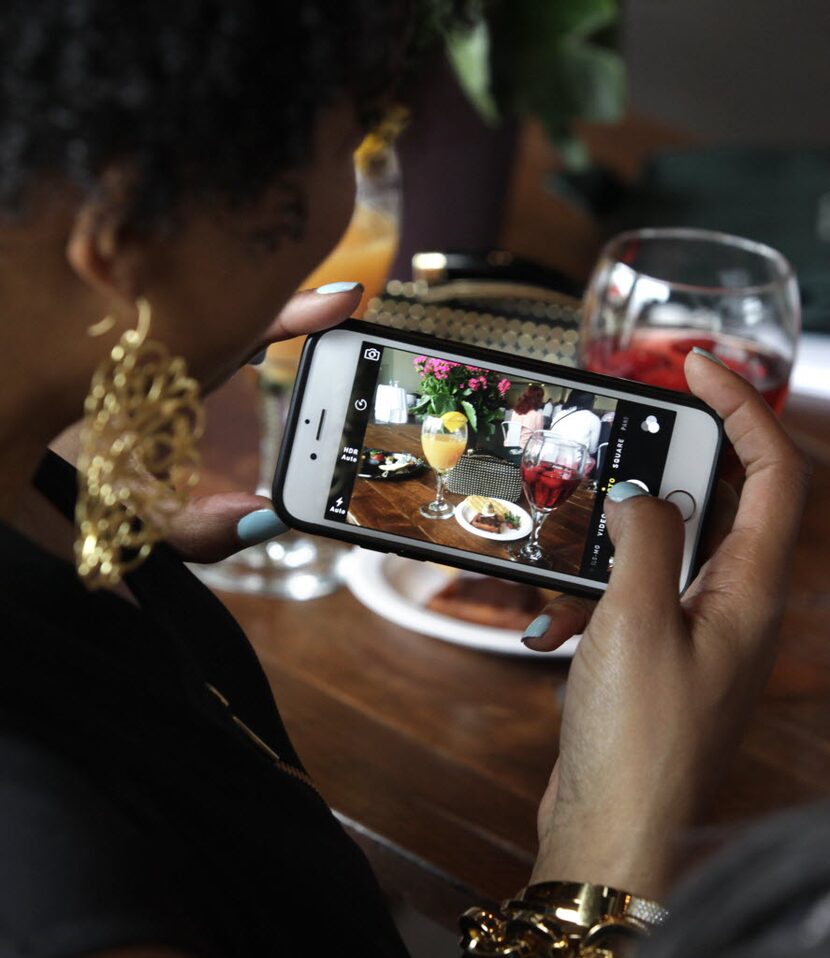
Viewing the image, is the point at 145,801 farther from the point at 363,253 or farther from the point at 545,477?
the point at 363,253

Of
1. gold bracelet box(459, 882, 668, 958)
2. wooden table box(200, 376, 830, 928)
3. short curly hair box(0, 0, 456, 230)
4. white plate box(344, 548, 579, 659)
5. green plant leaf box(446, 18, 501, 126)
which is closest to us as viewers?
short curly hair box(0, 0, 456, 230)

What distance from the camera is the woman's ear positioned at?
37 centimetres

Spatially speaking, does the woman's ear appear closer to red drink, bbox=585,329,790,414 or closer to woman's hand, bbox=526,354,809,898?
woman's hand, bbox=526,354,809,898

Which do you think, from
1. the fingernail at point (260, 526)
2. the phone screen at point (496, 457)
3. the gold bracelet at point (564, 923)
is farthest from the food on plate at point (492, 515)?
the gold bracelet at point (564, 923)

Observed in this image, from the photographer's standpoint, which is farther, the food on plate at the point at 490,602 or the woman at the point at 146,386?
the food on plate at the point at 490,602

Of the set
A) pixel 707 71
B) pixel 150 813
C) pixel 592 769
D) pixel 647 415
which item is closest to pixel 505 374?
pixel 647 415

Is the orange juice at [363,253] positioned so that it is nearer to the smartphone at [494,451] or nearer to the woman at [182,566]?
the smartphone at [494,451]

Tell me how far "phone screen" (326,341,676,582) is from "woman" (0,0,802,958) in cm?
5

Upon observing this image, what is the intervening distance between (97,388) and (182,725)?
5.7 inches

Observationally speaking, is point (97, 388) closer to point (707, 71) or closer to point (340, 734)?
point (340, 734)

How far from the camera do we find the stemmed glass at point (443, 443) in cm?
65

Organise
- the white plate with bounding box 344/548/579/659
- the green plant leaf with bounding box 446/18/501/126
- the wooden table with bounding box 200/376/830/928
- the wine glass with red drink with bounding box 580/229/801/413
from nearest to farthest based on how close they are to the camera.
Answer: the wooden table with bounding box 200/376/830/928 < the white plate with bounding box 344/548/579/659 < the wine glass with red drink with bounding box 580/229/801/413 < the green plant leaf with bounding box 446/18/501/126

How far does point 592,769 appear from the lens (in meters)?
A: 0.53

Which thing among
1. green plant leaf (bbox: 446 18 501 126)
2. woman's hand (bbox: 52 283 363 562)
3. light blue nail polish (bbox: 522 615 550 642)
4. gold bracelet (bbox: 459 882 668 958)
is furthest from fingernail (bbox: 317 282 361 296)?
green plant leaf (bbox: 446 18 501 126)
